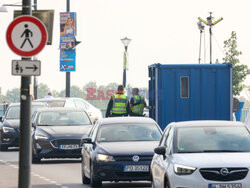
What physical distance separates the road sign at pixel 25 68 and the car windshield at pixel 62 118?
1218 cm

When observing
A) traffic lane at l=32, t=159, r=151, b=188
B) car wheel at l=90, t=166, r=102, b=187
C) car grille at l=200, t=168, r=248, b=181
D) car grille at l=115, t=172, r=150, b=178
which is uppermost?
car grille at l=200, t=168, r=248, b=181

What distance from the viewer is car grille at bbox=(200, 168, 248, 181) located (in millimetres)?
12031

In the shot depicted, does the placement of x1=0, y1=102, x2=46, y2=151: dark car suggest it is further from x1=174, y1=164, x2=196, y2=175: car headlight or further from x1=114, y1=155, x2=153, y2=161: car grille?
x1=174, y1=164, x2=196, y2=175: car headlight

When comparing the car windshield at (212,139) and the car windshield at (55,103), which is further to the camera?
the car windshield at (55,103)

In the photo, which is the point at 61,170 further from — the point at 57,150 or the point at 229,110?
the point at 229,110

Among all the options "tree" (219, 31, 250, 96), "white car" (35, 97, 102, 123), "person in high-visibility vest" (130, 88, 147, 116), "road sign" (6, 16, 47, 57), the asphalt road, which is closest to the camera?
"road sign" (6, 16, 47, 57)

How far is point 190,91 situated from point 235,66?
73615 millimetres

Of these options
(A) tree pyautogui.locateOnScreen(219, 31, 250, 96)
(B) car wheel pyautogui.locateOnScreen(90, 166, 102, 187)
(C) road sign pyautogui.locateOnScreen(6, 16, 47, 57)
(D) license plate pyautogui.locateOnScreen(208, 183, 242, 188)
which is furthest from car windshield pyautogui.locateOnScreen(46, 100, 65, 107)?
(A) tree pyautogui.locateOnScreen(219, 31, 250, 96)

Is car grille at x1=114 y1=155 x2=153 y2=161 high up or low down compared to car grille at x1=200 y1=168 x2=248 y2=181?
down

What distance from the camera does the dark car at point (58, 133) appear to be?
2366cm

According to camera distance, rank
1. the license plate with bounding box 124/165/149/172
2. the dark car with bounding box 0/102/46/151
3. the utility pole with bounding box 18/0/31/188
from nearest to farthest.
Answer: the utility pole with bounding box 18/0/31/188 → the license plate with bounding box 124/165/149/172 → the dark car with bounding box 0/102/46/151

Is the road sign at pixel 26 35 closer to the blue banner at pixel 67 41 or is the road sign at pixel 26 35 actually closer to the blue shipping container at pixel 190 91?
the blue shipping container at pixel 190 91

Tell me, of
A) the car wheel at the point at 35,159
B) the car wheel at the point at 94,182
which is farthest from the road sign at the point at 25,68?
the car wheel at the point at 35,159

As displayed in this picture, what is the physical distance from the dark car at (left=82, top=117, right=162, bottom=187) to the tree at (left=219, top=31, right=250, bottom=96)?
258 ft
